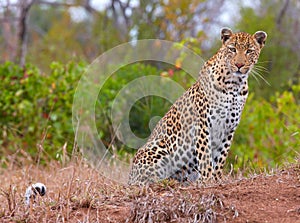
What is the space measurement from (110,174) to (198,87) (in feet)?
4.87

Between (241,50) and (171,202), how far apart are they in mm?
2490

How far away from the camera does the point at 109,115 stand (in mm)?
11672

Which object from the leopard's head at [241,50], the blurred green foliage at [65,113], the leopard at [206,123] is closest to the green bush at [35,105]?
the blurred green foliage at [65,113]

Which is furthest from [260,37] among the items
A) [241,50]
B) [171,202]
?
[171,202]

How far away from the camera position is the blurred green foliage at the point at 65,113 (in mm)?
11344

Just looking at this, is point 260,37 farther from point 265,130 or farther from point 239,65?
point 265,130

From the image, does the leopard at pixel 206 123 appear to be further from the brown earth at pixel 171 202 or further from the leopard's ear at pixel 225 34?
the brown earth at pixel 171 202

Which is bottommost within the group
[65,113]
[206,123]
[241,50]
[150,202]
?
[150,202]

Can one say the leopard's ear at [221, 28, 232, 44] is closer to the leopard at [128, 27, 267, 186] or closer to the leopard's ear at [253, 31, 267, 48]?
the leopard at [128, 27, 267, 186]

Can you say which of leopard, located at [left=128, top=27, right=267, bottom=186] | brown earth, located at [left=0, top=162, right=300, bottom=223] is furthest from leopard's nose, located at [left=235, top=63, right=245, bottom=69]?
brown earth, located at [left=0, top=162, right=300, bottom=223]

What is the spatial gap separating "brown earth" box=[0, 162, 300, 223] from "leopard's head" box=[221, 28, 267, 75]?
131 centimetres

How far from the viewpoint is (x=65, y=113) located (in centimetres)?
1166

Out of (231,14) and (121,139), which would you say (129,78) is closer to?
(121,139)

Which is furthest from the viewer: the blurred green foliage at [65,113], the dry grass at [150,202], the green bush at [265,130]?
the blurred green foliage at [65,113]
